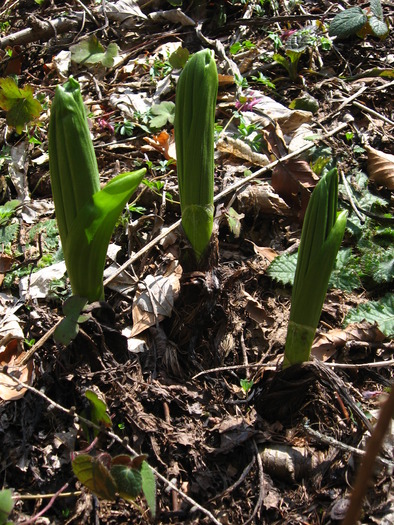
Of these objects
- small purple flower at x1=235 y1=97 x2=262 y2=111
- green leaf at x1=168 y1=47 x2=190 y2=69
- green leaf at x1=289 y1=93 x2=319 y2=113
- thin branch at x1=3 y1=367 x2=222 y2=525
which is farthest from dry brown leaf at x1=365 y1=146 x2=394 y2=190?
thin branch at x1=3 y1=367 x2=222 y2=525

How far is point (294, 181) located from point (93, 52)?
124 centimetres

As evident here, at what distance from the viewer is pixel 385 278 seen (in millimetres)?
1709

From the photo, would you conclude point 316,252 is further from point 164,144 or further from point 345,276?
point 164,144

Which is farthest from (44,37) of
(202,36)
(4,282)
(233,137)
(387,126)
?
(387,126)

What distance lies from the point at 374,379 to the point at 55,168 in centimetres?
106

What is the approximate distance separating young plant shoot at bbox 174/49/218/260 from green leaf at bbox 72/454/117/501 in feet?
2.13

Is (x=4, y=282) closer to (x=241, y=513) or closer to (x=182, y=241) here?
(x=182, y=241)

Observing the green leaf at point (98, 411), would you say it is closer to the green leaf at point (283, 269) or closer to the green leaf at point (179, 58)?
the green leaf at point (283, 269)

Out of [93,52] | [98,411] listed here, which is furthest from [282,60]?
[98,411]

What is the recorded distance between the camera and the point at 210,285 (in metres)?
1.48

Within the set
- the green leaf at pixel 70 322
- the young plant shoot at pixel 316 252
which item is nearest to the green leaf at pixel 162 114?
the green leaf at pixel 70 322

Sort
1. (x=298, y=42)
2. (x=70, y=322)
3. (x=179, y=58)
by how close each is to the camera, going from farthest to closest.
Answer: (x=298, y=42) < (x=179, y=58) < (x=70, y=322)

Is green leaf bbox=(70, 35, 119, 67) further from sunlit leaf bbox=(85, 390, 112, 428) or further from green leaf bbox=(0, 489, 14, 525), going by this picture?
green leaf bbox=(0, 489, 14, 525)

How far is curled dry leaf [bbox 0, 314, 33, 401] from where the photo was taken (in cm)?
142
